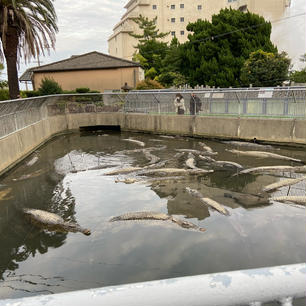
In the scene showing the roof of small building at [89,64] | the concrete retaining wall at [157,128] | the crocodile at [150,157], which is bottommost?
the crocodile at [150,157]

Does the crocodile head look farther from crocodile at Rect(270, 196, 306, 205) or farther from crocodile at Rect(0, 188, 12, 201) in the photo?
crocodile at Rect(270, 196, 306, 205)

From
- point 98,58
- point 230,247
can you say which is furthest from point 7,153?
point 98,58

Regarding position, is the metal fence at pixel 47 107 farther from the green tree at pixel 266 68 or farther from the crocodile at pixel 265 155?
the green tree at pixel 266 68

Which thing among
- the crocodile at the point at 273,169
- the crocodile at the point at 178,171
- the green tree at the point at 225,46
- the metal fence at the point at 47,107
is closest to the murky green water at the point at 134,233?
the crocodile at the point at 178,171

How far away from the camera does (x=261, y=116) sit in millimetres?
14328

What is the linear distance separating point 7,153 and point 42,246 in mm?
6259

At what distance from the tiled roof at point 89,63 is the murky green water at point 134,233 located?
2283 cm

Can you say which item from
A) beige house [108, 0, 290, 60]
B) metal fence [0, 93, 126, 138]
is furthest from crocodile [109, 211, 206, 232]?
beige house [108, 0, 290, 60]

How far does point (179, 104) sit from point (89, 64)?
58.2ft

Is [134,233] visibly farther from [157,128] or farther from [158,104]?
[158,104]

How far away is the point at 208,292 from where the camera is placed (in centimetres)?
87

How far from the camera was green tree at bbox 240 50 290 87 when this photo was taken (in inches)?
992

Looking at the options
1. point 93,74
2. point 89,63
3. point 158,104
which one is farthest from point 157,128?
point 89,63

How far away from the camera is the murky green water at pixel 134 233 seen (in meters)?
4.83
